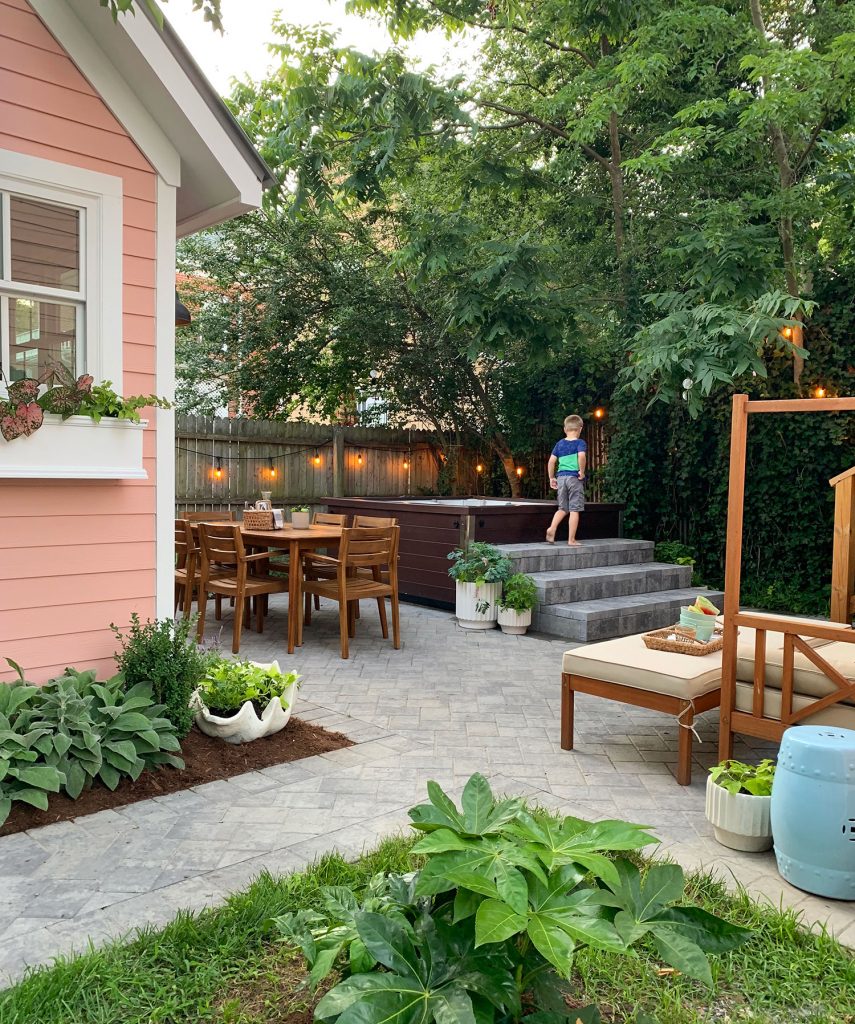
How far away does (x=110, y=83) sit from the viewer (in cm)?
356

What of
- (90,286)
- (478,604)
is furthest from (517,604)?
(90,286)

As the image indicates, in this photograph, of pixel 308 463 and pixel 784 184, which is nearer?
pixel 784 184

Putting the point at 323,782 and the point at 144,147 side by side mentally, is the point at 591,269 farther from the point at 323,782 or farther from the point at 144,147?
the point at 323,782

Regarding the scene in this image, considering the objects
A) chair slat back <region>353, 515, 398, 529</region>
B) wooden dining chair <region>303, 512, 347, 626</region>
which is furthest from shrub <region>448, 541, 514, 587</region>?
wooden dining chair <region>303, 512, 347, 626</region>

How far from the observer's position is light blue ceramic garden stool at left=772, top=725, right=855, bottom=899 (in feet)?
8.01

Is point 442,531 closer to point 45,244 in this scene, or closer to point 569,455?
point 569,455

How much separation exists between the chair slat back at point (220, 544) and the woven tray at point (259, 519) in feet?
1.62

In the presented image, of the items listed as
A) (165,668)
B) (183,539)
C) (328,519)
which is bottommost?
(165,668)

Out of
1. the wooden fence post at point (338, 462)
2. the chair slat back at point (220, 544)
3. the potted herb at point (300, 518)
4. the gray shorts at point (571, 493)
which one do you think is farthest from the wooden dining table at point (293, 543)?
the wooden fence post at point (338, 462)

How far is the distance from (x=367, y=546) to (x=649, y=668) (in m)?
2.68

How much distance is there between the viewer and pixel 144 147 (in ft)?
12.1

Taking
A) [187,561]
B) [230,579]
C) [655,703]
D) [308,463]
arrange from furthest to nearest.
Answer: [308,463], [187,561], [230,579], [655,703]

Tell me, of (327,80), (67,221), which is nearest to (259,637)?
(67,221)

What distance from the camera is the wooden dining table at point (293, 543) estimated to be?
5633mm
